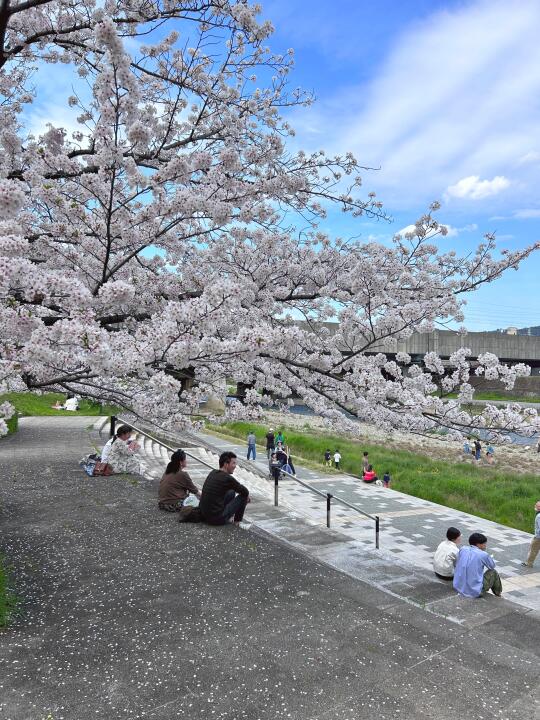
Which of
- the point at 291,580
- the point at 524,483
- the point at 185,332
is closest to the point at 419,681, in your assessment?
the point at 291,580

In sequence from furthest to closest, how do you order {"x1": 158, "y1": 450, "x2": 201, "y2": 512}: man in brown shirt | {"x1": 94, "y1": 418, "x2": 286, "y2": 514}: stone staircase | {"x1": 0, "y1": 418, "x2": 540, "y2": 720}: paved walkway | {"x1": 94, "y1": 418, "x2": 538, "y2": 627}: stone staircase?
1. {"x1": 94, "y1": 418, "x2": 286, "y2": 514}: stone staircase
2. {"x1": 158, "y1": 450, "x2": 201, "y2": 512}: man in brown shirt
3. {"x1": 94, "y1": 418, "x2": 538, "y2": 627}: stone staircase
4. {"x1": 0, "y1": 418, "x2": 540, "y2": 720}: paved walkway

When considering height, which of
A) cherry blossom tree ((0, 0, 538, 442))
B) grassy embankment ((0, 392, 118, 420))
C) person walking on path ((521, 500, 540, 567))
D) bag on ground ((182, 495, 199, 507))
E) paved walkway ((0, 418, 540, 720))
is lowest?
person walking on path ((521, 500, 540, 567))

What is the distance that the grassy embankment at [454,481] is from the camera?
1625cm

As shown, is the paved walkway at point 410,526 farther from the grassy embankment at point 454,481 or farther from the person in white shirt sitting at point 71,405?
the person in white shirt sitting at point 71,405

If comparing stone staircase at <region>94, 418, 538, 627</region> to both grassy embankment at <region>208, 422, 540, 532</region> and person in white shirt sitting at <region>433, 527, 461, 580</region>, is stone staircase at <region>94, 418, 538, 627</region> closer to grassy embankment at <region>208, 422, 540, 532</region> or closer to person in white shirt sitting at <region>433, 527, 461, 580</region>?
person in white shirt sitting at <region>433, 527, 461, 580</region>

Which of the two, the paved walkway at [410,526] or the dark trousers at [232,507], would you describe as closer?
the dark trousers at [232,507]

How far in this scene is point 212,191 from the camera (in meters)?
5.40

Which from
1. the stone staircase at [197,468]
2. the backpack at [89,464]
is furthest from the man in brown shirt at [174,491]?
the backpack at [89,464]

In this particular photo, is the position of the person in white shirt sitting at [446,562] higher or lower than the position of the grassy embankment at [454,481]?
higher

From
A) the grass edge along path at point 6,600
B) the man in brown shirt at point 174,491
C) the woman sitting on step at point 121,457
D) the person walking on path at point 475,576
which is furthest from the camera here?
the woman sitting on step at point 121,457

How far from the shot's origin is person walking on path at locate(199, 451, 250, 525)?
774cm

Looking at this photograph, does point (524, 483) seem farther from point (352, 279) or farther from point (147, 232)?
point (147, 232)

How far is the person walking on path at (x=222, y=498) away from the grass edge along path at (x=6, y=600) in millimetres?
2871

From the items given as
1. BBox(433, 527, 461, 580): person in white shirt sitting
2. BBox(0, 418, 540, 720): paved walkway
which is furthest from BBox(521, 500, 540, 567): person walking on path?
BBox(0, 418, 540, 720): paved walkway
